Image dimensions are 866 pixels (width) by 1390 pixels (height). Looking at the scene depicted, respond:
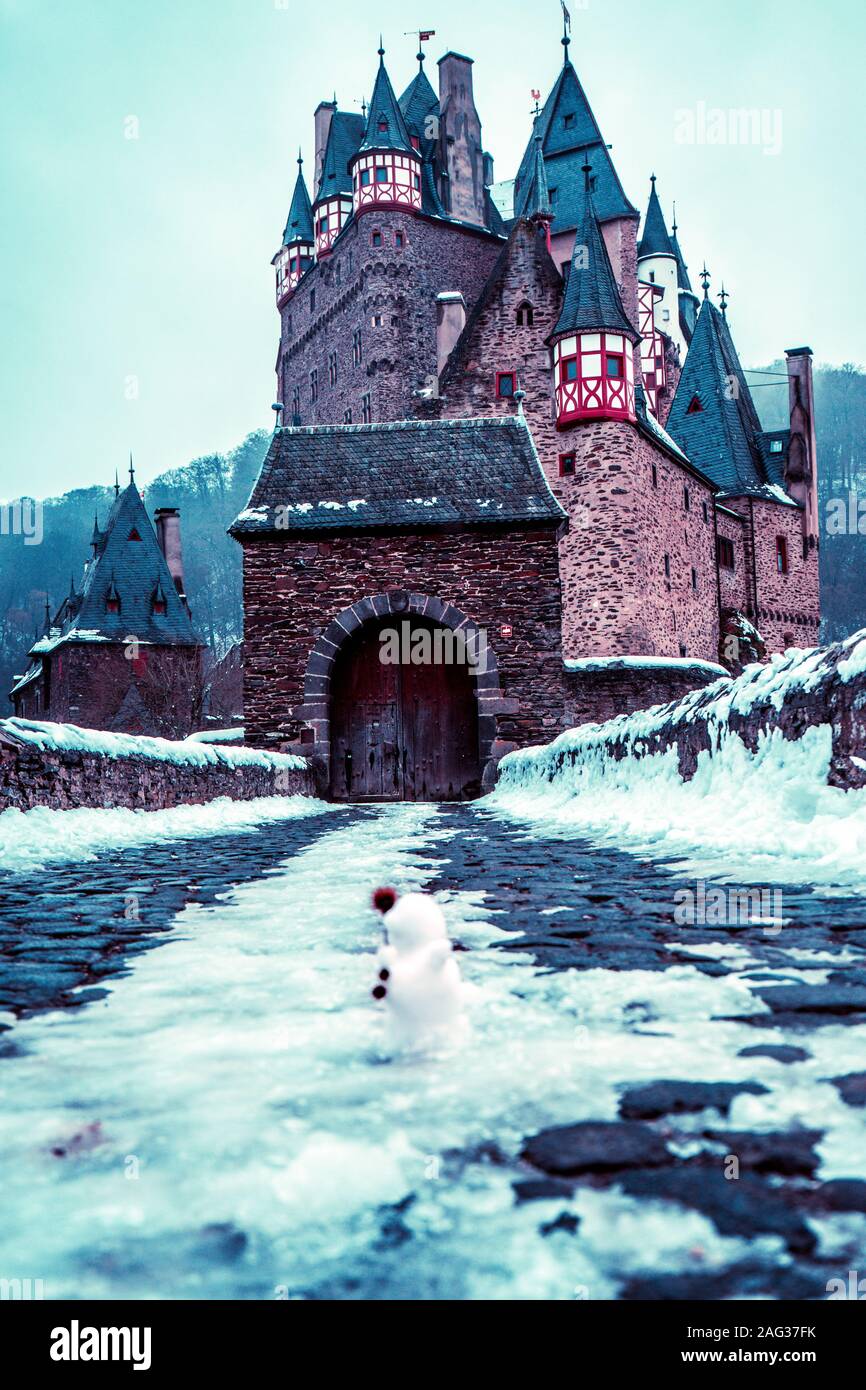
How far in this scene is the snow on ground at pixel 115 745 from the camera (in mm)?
6977

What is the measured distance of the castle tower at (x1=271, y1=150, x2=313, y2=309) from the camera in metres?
54.7

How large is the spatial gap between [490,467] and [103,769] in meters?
14.2

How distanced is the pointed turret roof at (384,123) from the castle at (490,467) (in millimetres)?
109

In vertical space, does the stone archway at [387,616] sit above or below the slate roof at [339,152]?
below

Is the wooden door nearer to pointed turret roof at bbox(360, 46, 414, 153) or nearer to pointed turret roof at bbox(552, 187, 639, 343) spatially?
pointed turret roof at bbox(552, 187, 639, 343)

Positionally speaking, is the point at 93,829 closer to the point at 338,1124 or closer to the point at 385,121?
the point at 338,1124

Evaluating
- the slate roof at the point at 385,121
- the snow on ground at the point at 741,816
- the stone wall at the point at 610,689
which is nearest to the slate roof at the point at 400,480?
the stone wall at the point at 610,689

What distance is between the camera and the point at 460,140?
158ft

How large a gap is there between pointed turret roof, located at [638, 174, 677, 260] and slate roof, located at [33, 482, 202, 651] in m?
26.5

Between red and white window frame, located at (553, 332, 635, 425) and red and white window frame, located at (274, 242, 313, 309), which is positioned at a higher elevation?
red and white window frame, located at (274, 242, 313, 309)

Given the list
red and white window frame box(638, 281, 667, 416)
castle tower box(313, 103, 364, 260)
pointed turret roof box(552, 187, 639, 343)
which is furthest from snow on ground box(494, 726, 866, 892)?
castle tower box(313, 103, 364, 260)

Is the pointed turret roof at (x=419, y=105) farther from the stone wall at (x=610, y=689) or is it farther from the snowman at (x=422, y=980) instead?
the snowman at (x=422, y=980)

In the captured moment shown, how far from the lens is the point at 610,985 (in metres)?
2.25

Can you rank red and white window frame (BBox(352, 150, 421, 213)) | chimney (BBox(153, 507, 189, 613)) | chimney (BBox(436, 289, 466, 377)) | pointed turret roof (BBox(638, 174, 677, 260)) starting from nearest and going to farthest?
chimney (BBox(436, 289, 466, 377)) < red and white window frame (BBox(352, 150, 421, 213)) < chimney (BBox(153, 507, 189, 613)) < pointed turret roof (BBox(638, 174, 677, 260))
